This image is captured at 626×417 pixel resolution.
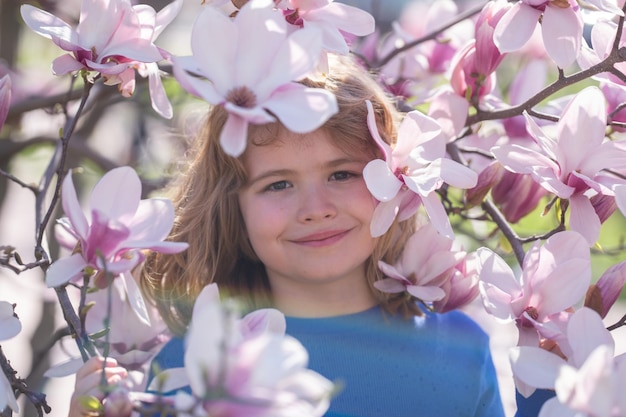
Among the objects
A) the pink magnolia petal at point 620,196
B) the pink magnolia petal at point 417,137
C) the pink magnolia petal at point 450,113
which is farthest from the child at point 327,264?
the pink magnolia petal at point 620,196

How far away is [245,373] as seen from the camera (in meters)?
0.64

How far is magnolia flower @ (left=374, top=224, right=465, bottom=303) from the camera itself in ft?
4.10

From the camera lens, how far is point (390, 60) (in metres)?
1.58

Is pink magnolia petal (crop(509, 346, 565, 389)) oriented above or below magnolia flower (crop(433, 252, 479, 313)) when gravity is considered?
above

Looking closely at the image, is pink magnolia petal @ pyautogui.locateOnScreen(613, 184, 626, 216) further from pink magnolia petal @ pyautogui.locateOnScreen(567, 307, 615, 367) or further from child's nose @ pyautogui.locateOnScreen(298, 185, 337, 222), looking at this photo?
child's nose @ pyautogui.locateOnScreen(298, 185, 337, 222)

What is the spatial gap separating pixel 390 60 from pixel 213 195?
0.39 meters

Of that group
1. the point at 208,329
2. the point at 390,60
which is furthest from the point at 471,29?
the point at 208,329

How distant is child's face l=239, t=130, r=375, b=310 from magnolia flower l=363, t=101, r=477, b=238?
22 centimetres

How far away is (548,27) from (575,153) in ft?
0.46

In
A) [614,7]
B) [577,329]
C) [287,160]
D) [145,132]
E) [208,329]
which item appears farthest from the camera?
[145,132]

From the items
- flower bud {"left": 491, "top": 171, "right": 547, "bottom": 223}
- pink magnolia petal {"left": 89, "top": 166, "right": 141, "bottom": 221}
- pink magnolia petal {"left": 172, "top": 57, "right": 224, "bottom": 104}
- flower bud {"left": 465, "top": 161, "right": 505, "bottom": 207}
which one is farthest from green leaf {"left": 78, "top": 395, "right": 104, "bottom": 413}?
flower bud {"left": 491, "top": 171, "right": 547, "bottom": 223}

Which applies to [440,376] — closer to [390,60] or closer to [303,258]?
[303,258]

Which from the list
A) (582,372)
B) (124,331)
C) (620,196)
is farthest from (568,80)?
(124,331)

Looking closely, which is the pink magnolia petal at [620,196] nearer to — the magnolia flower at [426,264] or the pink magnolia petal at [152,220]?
the magnolia flower at [426,264]
